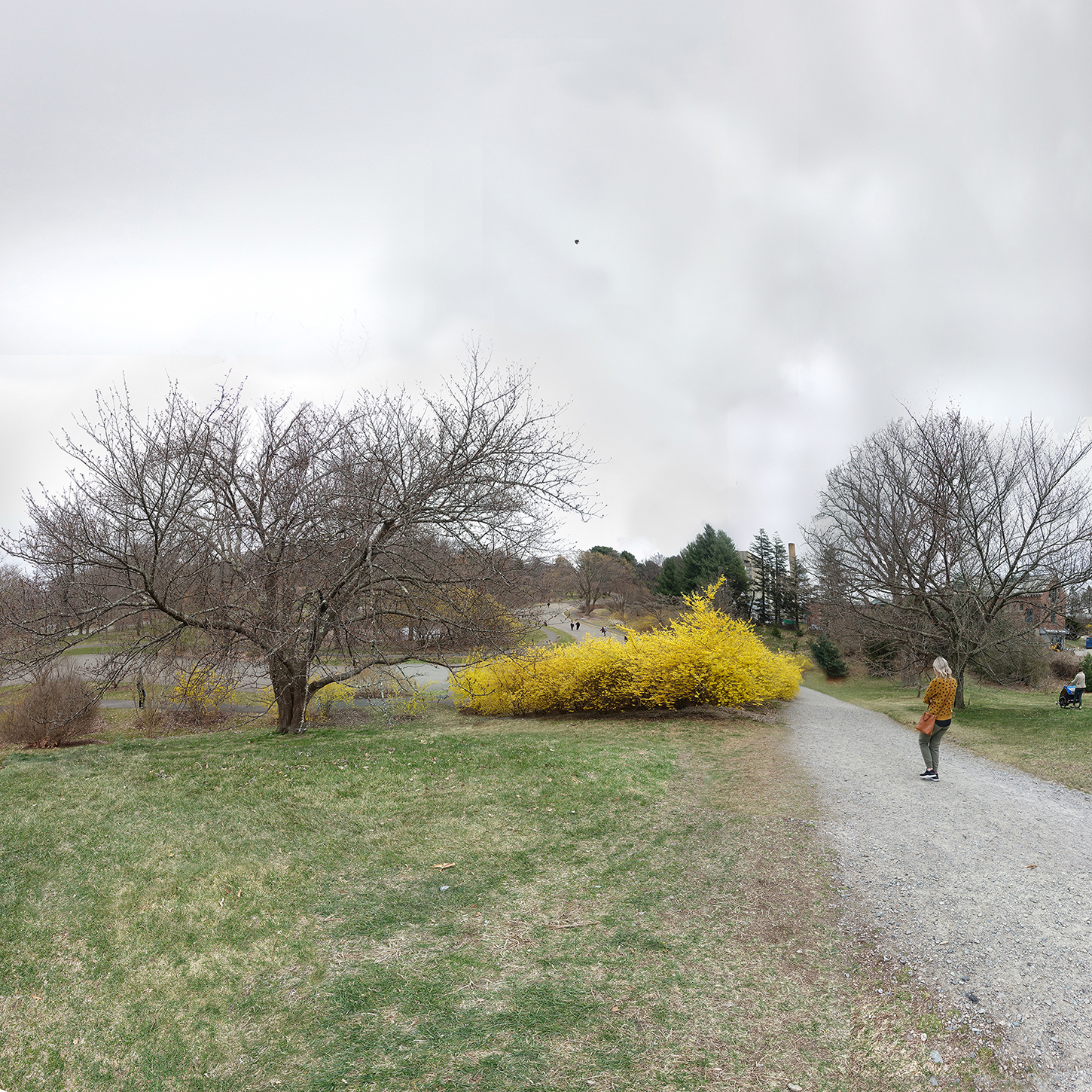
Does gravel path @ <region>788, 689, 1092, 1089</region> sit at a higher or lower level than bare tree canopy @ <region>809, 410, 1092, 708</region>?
lower

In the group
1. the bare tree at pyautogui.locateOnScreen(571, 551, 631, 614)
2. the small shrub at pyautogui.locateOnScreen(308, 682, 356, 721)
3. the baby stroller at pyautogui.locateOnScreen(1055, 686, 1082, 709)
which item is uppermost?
the bare tree at pyautogui.locateOnScreen(571, 551, 631, 614)

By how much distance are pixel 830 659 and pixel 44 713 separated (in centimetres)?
3274

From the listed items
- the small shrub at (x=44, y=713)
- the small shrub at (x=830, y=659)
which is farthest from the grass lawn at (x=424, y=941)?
the small shrub at (x=830, y=659)

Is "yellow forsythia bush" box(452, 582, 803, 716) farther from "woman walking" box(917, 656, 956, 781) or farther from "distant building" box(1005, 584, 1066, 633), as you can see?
"distant building" box(1005, 584, 1066, 633)

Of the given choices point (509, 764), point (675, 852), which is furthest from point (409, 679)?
point (675, 852)

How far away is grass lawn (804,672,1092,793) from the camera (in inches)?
364

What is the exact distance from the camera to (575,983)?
386 centimetres

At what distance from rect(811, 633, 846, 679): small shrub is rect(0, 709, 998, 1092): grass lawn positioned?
27.6 meters

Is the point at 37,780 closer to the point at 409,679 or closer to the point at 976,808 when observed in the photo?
the point at 409,679

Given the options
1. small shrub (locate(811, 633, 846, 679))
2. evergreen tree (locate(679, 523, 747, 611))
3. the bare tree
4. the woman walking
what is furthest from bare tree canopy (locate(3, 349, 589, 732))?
the bare tree

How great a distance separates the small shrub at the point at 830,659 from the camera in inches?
1277

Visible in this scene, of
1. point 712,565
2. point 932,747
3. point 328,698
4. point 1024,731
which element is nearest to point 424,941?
point 932,747

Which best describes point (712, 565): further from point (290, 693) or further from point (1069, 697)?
point (290, 693)

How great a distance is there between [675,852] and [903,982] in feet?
8.10
